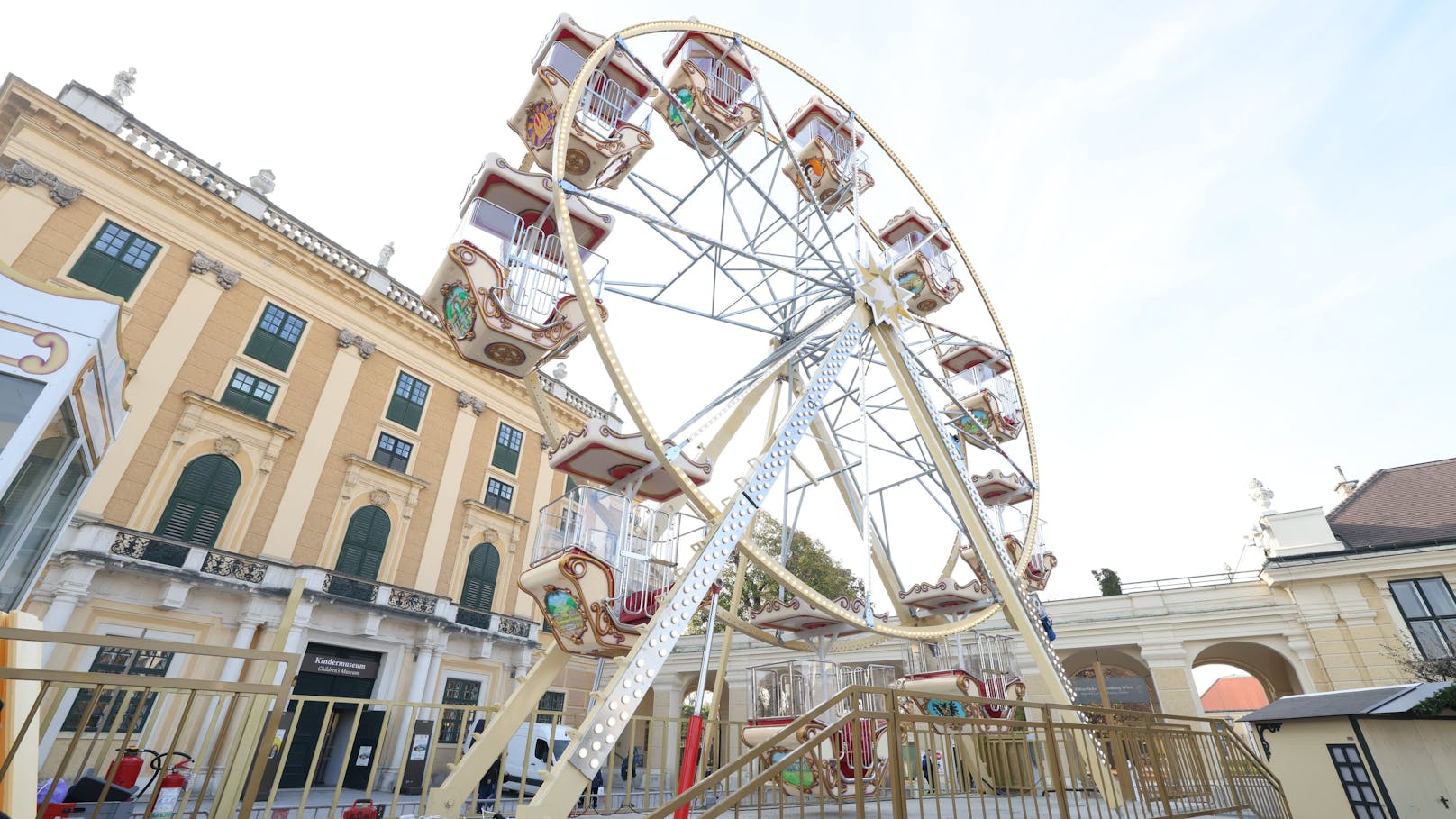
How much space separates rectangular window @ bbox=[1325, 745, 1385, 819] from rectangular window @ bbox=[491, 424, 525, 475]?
22.2 metres

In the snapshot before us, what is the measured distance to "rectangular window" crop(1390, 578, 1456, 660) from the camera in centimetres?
1811

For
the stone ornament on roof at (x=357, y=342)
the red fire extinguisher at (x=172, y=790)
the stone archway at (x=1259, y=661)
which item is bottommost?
the red fire extinguisher at (x=172, y=790)

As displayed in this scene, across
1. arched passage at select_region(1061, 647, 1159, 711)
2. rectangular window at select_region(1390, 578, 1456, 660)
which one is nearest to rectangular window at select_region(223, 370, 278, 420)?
arched passage at select_region(1061, 647, 1159, 711)

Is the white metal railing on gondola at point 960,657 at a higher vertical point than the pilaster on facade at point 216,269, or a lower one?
lower

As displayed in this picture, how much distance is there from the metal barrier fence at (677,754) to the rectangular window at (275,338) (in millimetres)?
7762

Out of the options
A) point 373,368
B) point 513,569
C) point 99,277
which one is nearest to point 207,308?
point 99,277

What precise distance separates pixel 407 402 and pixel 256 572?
22.3ft

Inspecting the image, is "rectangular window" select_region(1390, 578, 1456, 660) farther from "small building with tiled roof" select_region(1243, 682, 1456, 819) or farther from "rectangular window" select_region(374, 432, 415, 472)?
"rectangular window" select_region(374, 432, 415, 472)

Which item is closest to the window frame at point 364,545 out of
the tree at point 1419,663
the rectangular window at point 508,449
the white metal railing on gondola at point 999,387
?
the rectangular window at point 508,449

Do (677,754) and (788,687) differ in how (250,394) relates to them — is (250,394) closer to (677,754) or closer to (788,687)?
(788,687)

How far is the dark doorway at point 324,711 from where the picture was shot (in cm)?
1652

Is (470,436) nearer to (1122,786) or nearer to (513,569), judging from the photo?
(513,569)

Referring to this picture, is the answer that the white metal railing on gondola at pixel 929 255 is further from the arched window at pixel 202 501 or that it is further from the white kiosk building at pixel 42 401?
the arched window at pixel 202 501

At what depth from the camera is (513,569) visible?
75.5 feet
